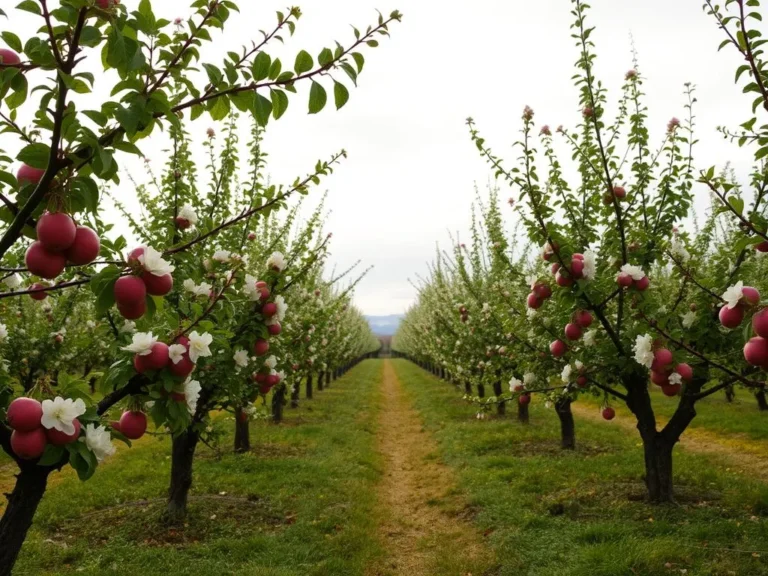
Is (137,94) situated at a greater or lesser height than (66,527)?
greater

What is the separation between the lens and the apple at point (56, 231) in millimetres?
1609

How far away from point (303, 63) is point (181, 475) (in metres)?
5.98

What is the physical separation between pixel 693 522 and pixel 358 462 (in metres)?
5.38

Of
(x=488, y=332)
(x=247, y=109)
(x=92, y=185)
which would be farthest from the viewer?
(x=488, y=332)

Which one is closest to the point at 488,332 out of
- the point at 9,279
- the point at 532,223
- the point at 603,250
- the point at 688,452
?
the point at 688,452

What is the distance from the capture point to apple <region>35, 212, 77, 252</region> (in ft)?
5.28

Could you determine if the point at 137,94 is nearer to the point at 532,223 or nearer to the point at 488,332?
the point at 532,223

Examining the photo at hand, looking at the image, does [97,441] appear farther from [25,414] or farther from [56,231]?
[56,231]

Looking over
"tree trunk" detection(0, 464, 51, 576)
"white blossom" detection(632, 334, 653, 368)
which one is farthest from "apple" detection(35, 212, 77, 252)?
"white blossom" detection(632, 334, 653, 368)

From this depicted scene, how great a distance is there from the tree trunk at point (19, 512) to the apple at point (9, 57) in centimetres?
211

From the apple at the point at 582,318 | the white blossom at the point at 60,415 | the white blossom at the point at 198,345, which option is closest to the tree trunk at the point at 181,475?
the white blossom at the point at 198,345

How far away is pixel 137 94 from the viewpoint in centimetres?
183

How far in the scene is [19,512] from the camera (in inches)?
118

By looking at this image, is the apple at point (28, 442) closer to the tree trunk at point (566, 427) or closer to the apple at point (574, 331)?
the apple at point (574, 331)
